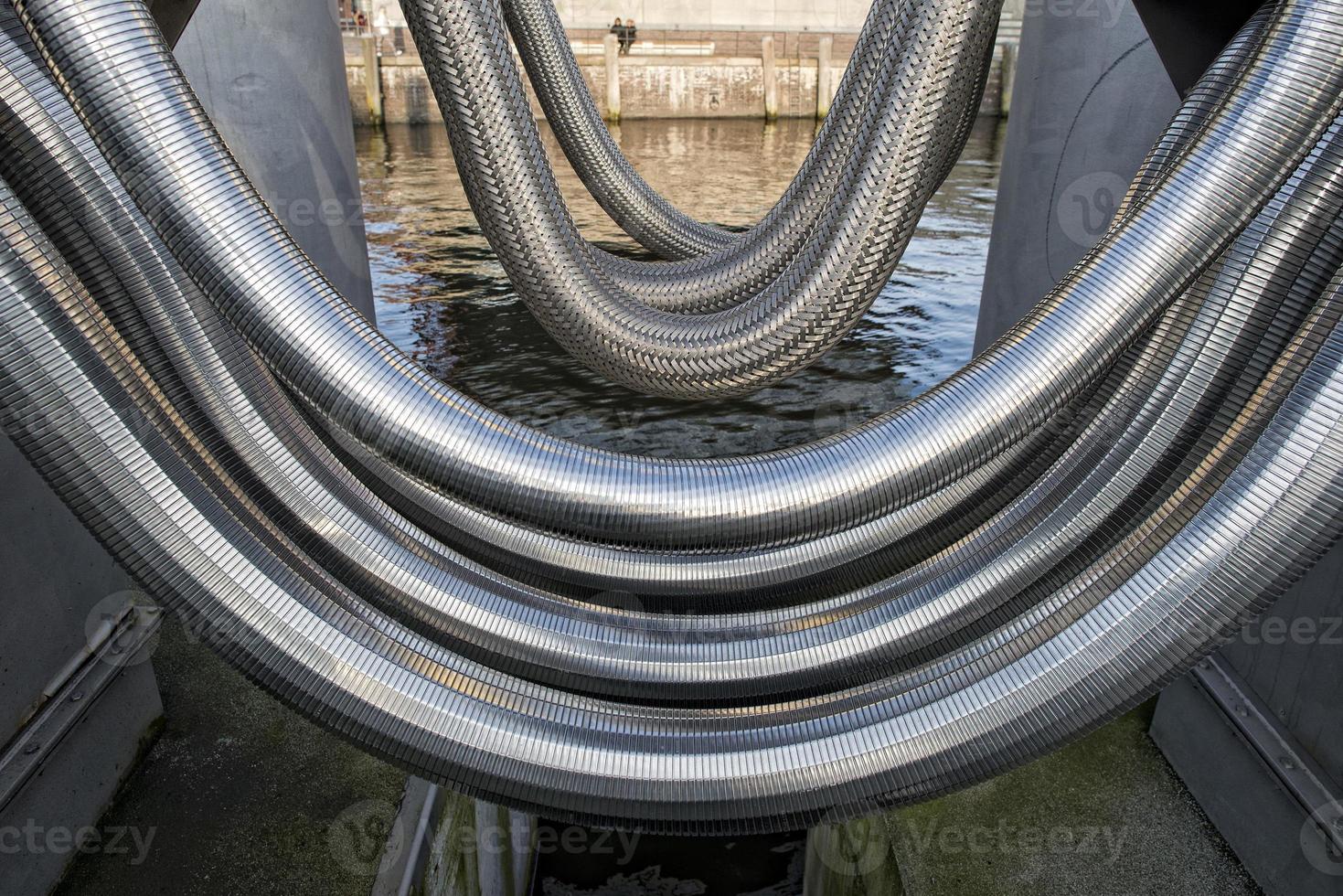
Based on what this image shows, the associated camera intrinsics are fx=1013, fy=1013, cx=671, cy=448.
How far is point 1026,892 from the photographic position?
2197 mm

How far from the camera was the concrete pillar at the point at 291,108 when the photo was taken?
2.87 metres

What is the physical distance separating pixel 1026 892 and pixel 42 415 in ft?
6.84

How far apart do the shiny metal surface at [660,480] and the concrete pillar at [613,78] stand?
2182 cm

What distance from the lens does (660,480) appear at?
1.75 metres

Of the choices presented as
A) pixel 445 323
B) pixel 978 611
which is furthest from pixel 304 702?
pixel 445 323

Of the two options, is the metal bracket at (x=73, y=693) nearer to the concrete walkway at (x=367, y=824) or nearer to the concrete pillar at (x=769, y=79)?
the concrete walkway at (x=367, y=824)

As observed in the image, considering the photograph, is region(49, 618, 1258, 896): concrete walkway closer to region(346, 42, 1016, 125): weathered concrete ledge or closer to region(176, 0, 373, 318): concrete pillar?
region(176, 0, 373, 318): concrete pillar

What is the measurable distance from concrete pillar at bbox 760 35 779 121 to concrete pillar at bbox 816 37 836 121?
1.01 metres

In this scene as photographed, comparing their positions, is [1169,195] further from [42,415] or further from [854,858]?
[854,858]

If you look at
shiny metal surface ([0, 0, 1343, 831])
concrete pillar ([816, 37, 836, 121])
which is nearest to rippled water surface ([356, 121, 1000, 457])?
shiny metal surface ([0, 0, 1343, 831])

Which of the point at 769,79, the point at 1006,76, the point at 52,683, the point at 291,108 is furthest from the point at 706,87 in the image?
the point at 52,683

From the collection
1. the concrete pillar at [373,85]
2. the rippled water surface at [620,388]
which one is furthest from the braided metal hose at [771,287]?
the concrete pillar at [373,85]

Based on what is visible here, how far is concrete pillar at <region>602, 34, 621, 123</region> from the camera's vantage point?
880 inches

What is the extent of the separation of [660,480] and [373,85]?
2241cm
